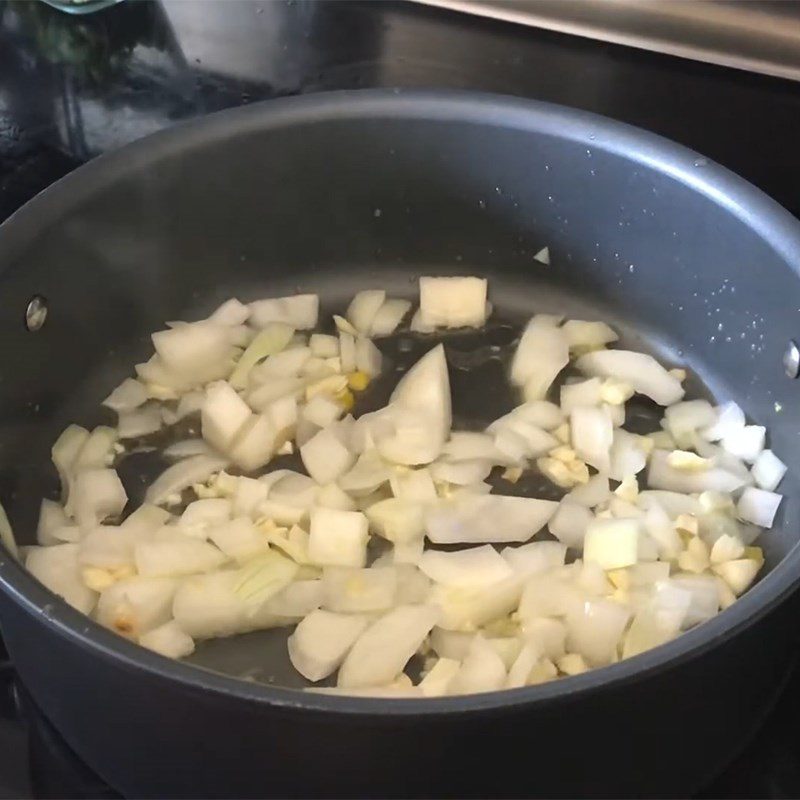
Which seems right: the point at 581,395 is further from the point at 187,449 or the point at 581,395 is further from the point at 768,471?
the point at 187,449

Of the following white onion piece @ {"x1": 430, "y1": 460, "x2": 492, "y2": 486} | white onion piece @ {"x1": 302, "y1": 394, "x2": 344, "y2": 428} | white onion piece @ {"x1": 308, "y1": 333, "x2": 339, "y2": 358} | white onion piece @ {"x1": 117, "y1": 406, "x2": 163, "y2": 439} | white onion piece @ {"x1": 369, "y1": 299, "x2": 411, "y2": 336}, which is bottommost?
white onion piece @ {"x1": 117, "y1": 406, "x2": 163, "y2": 439}

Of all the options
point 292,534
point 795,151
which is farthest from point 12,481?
point 795,151

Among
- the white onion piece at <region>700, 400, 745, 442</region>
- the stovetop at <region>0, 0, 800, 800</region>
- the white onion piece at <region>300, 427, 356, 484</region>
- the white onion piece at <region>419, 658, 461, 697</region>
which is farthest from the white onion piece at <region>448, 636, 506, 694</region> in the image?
the stovetop at <region>0, 0, 800, 800</region>

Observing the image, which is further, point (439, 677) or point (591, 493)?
point (591, 493)

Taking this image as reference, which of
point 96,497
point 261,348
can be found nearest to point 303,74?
point 261,348

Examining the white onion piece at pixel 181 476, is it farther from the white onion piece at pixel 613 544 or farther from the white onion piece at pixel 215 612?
the white onion piece at pixel 613 544

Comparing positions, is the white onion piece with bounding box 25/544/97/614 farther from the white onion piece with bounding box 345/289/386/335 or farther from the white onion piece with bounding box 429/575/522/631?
the white onion piece with bounding box 345/289/386/335
